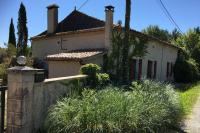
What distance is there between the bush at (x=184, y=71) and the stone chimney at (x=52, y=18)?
44.1 feet

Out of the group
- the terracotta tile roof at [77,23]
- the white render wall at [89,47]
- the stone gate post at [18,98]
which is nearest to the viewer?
the stone gate post at [18,98]

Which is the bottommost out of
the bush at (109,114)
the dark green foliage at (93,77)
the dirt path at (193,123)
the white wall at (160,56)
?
the dirt path at (193,123)

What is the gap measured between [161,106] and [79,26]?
15.6 meters

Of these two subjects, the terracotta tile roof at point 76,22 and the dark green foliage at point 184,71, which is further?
the dark green foliage at point 184,71

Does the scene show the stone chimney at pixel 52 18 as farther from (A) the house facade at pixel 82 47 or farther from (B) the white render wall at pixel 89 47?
(B) the white render wall at pixel 89 47

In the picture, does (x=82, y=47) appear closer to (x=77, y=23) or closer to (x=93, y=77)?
(x=77, y=23)

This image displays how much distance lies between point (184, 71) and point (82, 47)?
43.3 feet

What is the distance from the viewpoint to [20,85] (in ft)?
19.5

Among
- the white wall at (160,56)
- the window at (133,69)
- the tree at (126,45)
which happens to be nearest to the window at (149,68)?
the white wall at (160,56)

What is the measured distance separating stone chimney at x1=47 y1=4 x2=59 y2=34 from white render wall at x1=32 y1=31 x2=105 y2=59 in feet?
3.20

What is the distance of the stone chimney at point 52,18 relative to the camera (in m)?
21.5

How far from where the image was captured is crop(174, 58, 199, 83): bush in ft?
87.4

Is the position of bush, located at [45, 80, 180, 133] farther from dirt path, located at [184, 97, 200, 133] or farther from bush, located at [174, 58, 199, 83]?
bush, located at [174, 58, 199, 83]

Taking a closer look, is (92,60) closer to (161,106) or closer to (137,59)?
(137,59)
